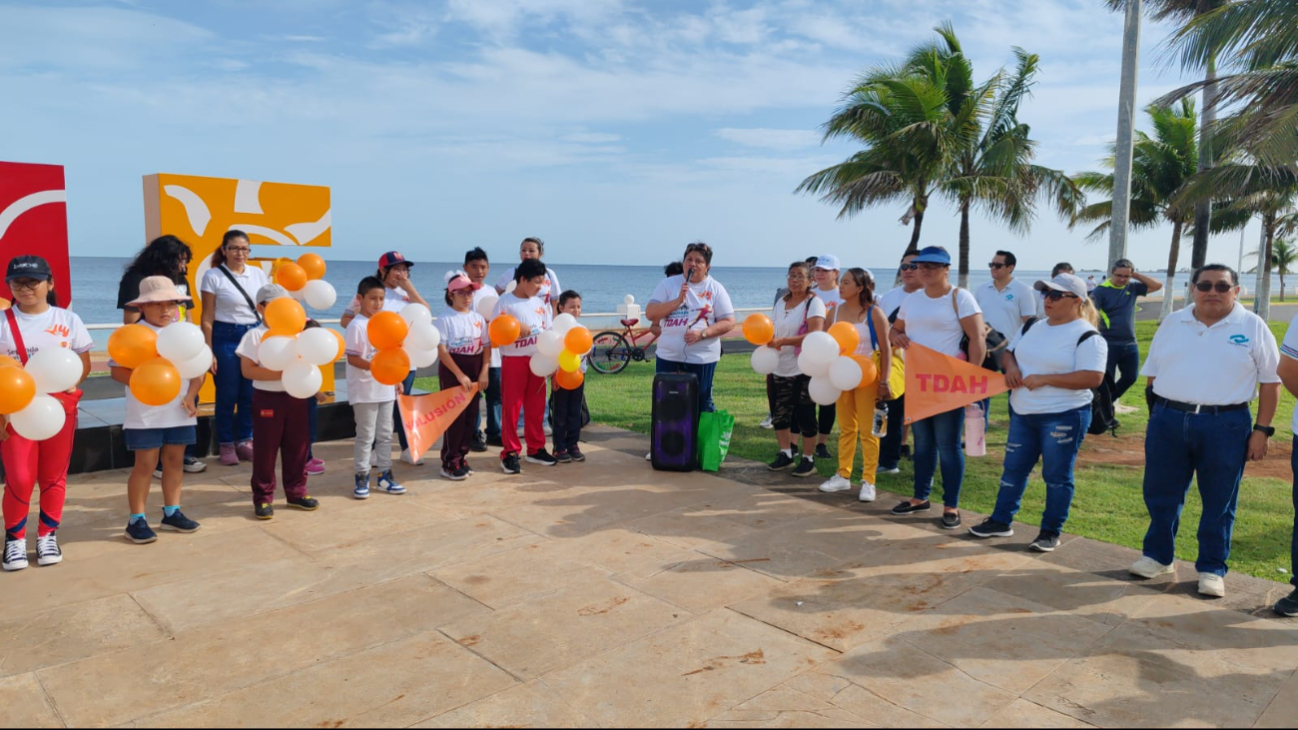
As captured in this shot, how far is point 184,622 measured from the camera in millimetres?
3746

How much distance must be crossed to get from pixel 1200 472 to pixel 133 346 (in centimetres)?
563

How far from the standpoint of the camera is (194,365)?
4.68m

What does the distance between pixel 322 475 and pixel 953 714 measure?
5149mm

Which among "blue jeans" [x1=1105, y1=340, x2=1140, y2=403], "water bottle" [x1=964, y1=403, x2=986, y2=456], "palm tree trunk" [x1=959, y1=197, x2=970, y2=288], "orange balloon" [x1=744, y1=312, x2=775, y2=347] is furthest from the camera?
"palm tree trunk" [x1=959, y1=197, x2=970, y2=288]

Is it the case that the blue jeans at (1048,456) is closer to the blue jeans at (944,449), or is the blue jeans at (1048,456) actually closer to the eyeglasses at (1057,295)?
the blue jeans at (944,449)

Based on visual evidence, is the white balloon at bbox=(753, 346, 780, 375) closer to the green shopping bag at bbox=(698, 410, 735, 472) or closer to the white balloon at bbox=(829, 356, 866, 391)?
the green shopping bag at bbox=(698, 410, 735, 472)

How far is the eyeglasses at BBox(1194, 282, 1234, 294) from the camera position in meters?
4.01

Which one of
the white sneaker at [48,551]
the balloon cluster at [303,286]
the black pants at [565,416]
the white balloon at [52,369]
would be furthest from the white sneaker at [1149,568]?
the balloon cluster at [303,286]

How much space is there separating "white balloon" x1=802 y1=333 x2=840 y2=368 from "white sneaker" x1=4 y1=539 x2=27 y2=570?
4.79m

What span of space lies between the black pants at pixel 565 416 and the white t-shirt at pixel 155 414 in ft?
9.53

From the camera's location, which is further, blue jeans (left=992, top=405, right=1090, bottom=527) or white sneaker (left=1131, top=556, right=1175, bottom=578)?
blue jeans (left=992, top=405, right=1090, bottom=527)

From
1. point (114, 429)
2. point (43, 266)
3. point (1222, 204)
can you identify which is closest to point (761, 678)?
point (43, 266)

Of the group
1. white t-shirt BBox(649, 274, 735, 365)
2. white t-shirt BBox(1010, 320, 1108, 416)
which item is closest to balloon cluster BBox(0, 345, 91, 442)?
white t-shirt BBox(649, 274, 735, 365)

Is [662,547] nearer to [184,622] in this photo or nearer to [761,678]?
[761,678]
